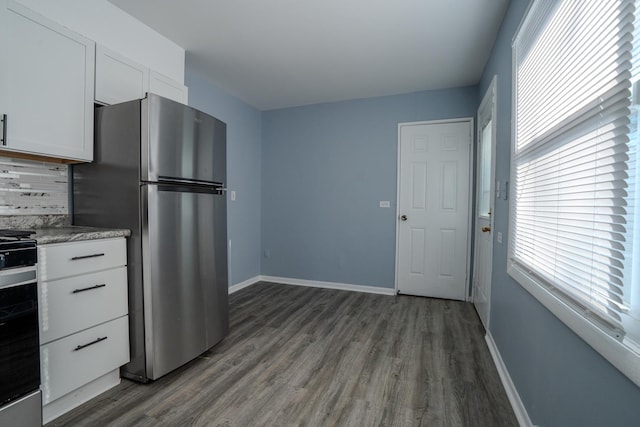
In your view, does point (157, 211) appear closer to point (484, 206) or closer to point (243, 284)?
point (243, 284)

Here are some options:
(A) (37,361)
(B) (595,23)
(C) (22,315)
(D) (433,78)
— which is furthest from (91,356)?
(D) (433,78)

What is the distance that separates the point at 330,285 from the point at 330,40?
115 inches

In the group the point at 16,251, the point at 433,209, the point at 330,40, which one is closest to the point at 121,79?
the point at 16,251

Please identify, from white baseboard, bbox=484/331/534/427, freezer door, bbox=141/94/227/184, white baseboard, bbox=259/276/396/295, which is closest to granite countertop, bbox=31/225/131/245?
freezer door, bbox=141/94/227/184

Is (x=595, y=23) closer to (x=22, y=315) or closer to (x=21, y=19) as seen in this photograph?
(x=22, y=315)

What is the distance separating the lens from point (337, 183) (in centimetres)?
407

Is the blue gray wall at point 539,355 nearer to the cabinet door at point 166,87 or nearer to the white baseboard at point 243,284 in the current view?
the cabinet door at point 166,87

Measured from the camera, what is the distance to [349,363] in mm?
2139

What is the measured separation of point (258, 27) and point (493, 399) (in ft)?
9.96

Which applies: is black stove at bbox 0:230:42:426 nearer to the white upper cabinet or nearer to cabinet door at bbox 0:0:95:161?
cabinet door at bbox 0:0:95:161

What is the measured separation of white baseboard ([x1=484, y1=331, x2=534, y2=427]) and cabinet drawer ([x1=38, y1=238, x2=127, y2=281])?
7.76 feet

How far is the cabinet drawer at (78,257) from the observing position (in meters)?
1.48

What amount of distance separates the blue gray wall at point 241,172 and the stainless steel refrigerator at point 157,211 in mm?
1573

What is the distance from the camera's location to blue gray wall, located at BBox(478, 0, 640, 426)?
0.82 meters
